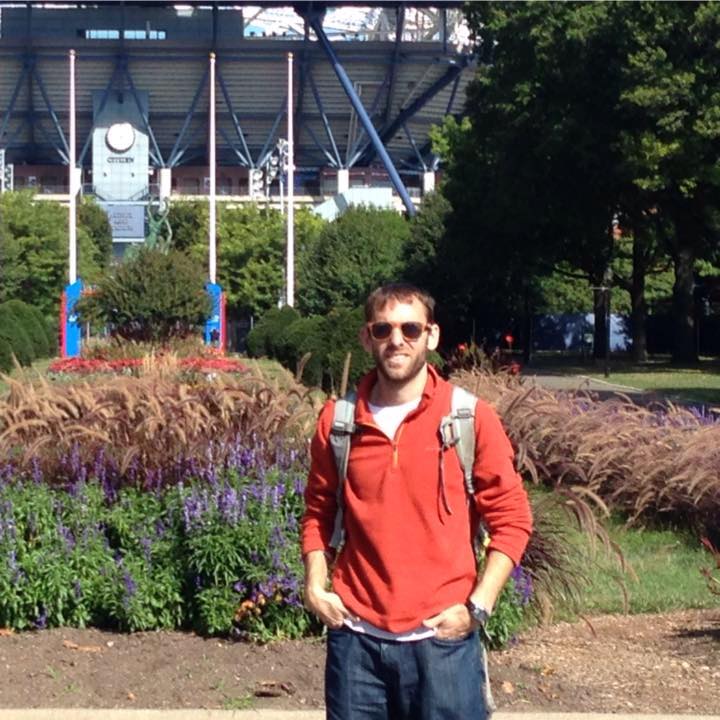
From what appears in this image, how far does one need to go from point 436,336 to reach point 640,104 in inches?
1415

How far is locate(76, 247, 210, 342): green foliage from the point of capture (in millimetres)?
40906

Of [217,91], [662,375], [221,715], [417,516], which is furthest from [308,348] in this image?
[217,91]

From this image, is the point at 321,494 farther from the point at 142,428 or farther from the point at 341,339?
the point at 341,339

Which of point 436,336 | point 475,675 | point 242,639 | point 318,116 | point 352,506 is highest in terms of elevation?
point 318,116

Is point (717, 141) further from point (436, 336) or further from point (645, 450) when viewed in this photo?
point (436, 336)

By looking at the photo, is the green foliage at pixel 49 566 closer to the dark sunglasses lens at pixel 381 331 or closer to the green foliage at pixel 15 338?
the dark sunglasses lens at pixel 381 331

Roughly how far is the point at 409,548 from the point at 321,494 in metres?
0.35

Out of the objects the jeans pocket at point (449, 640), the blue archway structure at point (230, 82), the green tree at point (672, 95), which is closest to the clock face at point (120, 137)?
the blue archway structure at point (230, 82)

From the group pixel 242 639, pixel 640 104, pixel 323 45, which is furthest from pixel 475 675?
pixel 323 45

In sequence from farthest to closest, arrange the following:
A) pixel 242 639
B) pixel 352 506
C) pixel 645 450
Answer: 1. pixel 645 450
2. pixel 242 639
3. pixel 352 506

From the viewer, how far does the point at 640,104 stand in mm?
39344

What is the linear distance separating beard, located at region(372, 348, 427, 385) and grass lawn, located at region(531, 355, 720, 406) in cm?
2636

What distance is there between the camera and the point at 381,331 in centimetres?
446

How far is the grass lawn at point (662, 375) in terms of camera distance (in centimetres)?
3497
